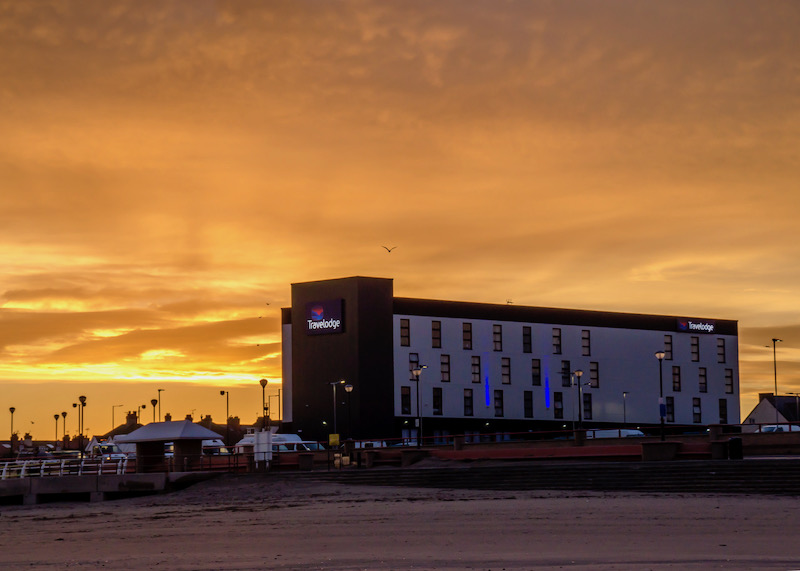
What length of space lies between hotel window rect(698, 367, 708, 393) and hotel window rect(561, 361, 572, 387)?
15916mm

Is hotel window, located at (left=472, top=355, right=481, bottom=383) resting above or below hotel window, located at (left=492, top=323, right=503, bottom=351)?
below

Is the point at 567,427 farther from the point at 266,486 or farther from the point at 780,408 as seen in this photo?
the point at 266,486

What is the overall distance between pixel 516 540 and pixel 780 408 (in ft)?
418

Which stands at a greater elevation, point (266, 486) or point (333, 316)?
point (333, 316)

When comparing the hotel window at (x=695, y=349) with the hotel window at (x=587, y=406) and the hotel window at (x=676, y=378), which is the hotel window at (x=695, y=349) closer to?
the hotel window at (x=676, y=378)

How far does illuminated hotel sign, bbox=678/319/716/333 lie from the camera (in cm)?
11781

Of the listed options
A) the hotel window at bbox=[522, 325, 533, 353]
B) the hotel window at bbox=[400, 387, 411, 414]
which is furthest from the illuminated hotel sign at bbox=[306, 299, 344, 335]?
the hotel window at bbox=[522, 325, 533, 353]

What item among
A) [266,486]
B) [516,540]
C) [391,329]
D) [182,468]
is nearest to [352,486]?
[266,486]

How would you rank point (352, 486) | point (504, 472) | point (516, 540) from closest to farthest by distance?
1. point (516, 540)
2. point (504, 472)
3. point (352, 486)

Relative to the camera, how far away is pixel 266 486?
50188 mm

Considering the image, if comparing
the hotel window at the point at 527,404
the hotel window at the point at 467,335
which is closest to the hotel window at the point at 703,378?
the hotel window at the point at 527,404

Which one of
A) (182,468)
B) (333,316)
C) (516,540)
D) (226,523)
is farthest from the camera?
(333,316)

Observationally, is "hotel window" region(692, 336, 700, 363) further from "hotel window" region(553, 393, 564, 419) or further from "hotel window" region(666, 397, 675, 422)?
"hotel window" region(553, 393, 564, 419)

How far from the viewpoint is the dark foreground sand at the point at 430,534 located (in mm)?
22047
